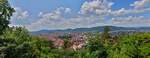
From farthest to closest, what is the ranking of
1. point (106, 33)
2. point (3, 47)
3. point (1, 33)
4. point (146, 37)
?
point (106, 33), point (146, 37), point (1, 33), point (3, 47)

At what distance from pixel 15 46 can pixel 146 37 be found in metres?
34.6

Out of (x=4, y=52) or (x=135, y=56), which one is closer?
(x=4, y=52)

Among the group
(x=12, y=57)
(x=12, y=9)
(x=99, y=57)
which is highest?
(x=12, y=9)

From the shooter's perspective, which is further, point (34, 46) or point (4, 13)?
point (34, 46)

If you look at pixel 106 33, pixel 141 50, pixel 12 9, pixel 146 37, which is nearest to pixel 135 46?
pixel 141 50

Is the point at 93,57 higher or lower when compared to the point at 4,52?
lower

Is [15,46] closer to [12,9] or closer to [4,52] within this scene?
[4,52]

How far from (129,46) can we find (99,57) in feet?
105

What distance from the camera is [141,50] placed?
54.7 meters

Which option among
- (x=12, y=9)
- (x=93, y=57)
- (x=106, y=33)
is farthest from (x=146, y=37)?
(x=106, y=33)

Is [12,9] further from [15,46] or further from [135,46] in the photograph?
[135,46]

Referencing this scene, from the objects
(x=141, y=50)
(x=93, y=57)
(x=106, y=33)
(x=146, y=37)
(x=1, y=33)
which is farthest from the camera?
(x=106, y=33)

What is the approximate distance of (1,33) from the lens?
30.1m

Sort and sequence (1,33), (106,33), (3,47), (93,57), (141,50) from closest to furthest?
(3,47) < (1,33) < (141,50) < (93,57) < (106,33)
